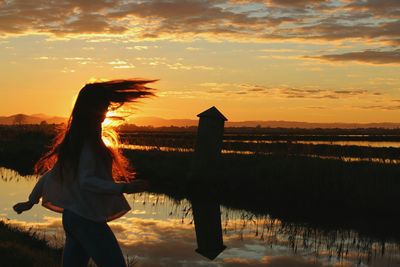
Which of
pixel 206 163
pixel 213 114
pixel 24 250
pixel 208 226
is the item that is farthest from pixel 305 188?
pixel 24 250

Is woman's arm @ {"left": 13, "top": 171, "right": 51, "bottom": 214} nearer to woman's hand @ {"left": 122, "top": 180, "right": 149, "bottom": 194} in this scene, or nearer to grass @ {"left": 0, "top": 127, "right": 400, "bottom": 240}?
woman's hand @ {"left": 122, "top": 180, "right": 149, "bottom": 194}

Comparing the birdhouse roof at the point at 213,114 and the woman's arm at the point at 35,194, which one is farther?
the birdhouse roof at the point at 213,114

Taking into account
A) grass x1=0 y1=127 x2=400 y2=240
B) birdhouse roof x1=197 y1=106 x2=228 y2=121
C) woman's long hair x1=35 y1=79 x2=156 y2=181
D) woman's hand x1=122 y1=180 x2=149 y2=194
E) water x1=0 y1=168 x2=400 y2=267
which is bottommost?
water x1=0 y1=168 x2=400 y2=267

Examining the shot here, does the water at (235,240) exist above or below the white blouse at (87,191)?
below

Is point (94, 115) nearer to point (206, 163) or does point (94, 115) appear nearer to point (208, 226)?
point (208, 226)

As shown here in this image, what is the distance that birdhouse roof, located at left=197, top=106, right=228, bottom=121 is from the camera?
20859 millimetres

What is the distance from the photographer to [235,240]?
12.0 meters

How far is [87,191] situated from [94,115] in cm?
62

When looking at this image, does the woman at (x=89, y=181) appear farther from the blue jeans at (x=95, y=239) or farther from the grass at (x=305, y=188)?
the grass at (x=305, y=188)

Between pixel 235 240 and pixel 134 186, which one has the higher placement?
pixel 134 186

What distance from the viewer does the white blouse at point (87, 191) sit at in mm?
4395

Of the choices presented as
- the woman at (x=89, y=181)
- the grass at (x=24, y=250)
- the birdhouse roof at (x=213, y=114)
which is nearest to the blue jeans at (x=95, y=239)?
the woman at (x=89, y=181)

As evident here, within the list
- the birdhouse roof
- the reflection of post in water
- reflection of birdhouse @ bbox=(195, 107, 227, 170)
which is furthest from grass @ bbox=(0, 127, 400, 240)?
the birdhouse roof

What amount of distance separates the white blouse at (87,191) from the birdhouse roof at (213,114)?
1617 cm
